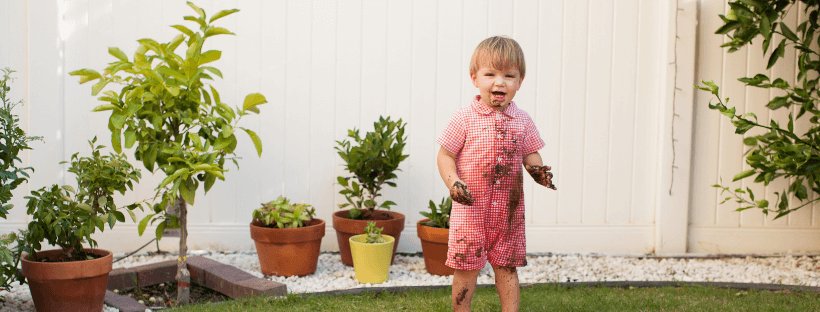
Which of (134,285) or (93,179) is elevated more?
(93,179)

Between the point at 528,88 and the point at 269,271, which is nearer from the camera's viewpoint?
the point at 269,271

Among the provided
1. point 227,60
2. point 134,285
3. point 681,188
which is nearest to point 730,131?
point 681,188

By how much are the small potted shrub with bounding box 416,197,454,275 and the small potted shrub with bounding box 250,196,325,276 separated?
1.80 ft

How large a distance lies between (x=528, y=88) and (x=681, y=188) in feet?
3.58

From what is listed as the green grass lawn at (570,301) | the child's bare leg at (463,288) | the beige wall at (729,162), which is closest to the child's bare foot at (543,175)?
the child's bare leg at (463,288)

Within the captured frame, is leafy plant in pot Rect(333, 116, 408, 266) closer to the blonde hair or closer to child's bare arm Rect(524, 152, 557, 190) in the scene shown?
child's bare arm Rect(524, 152, 557, 190)

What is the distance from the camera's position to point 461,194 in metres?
2.90

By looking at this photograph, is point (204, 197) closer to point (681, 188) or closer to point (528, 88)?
point (528, 88)

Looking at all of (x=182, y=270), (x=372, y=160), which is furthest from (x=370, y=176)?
(x=182, y=270)

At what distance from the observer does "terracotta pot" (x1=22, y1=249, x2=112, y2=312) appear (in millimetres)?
3410

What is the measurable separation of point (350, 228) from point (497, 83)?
6.09ft

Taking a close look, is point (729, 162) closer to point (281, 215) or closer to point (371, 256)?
point (371, 256)

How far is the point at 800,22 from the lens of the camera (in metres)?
5.18

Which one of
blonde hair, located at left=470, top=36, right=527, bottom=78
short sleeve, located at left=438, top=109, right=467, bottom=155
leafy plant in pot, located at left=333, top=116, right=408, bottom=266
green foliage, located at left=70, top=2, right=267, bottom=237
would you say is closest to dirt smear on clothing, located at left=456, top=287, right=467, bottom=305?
short sleeve, located at left=438, top=109, right=467, bottom=155
